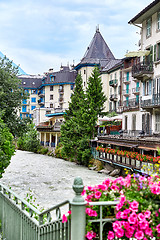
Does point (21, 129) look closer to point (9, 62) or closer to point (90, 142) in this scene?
point (9, 62)

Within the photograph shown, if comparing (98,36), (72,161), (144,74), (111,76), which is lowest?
(72,161)

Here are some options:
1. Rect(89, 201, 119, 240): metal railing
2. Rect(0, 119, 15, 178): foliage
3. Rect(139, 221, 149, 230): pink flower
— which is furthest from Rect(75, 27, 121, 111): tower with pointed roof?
Rect(139, 221, 149, 230): pink flower

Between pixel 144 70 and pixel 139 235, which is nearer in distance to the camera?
pixel 139 235

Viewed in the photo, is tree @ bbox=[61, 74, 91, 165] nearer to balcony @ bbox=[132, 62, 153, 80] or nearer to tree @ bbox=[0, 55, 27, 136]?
balcony @ bbox=[132, 62, 153, 80]

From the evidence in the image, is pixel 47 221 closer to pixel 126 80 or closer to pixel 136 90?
pixel 136 90

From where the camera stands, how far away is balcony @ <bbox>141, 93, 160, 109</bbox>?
29378mm

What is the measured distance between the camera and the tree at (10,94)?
85.5ft

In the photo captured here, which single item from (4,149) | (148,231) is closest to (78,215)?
(148,231)

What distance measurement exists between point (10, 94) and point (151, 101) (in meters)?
12.7

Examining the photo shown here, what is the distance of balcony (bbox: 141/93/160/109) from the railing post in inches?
988

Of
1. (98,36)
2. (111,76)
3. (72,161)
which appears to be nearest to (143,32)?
(72,161)

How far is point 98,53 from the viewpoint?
7238 centimetres

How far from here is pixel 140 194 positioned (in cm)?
520

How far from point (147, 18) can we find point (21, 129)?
16.2m
